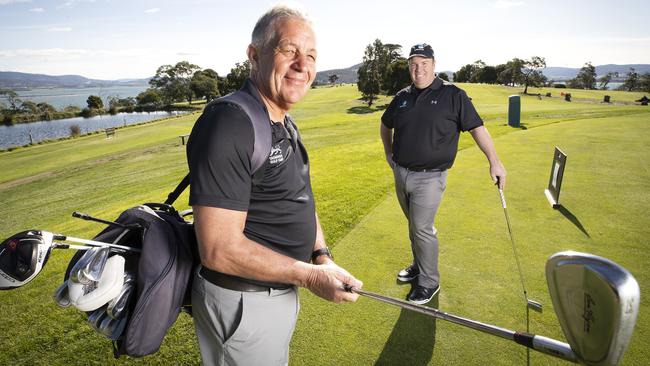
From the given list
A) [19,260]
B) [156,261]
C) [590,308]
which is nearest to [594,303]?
[590,308]

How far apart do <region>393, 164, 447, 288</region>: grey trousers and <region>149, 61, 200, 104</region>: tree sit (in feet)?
335

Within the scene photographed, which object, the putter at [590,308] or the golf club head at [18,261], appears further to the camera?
the golf club head at [18,261]

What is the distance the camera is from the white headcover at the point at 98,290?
1490 mm

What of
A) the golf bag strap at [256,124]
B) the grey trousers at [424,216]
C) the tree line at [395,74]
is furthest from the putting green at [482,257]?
the tree line at [395,74]

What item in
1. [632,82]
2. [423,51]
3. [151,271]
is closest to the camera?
[151,271]

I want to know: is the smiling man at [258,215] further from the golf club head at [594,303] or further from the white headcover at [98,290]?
the golf club head at [594,303]

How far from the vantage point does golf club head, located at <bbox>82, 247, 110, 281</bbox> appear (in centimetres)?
146

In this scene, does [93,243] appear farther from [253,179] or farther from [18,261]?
[253,179]

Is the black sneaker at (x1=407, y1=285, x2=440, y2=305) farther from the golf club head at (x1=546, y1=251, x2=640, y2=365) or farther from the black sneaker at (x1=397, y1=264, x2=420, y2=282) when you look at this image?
the golf club head at (x1=546, y1=251, x2=640, y2=365)

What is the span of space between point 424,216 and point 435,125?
1039mm

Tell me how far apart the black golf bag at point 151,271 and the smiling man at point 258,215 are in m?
0.14

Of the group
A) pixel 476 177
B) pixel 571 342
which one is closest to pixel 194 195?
pixel 571 342

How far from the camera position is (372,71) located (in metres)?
47.9

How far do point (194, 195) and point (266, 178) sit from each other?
361mm
